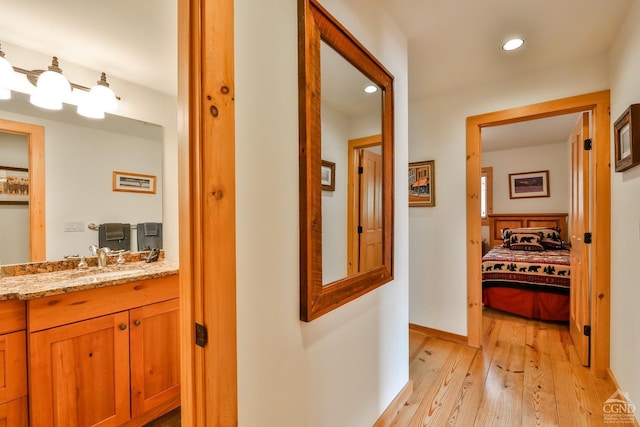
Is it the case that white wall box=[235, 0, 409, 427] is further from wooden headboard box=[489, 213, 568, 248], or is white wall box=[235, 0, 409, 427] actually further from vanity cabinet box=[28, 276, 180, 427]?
wooden headboard box=[489, 213, 568, 248]

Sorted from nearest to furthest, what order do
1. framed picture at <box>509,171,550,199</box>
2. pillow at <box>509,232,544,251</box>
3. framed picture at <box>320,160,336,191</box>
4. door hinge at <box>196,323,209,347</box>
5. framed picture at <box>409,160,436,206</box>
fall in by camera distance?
1. door hinge at <box>196,323,209,347</box>
2. framed picture at <box>320,160,336,191</box>
3. framed picture at <box>409,160,436,206</box>
4. pillow at <box>509,232,544,251</box>
5. framed picture at <box>509,171,550,199</box>

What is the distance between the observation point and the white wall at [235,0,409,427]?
34.8 inches

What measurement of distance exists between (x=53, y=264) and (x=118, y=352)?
29.1 inches

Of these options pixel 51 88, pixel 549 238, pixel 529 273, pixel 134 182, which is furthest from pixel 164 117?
pixel 549 238

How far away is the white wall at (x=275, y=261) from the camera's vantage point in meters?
0.88

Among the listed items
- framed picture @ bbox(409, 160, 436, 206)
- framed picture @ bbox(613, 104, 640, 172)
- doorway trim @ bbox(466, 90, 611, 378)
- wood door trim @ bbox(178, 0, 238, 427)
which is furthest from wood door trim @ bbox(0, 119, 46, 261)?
doorway trim @ bbox(466, 90, 611, 378)

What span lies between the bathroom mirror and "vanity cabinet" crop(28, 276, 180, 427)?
2.04ft

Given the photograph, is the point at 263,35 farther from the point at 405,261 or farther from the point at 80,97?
the point at 80,97

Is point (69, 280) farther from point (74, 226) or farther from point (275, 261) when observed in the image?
point (275, 261)

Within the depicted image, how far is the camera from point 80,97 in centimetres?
194

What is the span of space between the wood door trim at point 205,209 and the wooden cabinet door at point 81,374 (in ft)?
3.35

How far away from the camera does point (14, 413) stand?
1.26 metres

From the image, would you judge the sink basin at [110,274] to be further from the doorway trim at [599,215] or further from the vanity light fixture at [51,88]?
the doorway trim at [599,215]

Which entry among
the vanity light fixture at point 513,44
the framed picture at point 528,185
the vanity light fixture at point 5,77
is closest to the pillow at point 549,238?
the framed picture at point 528,185
